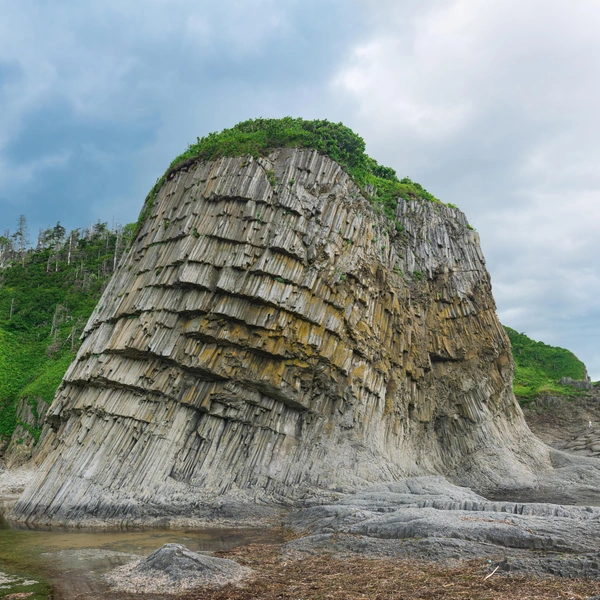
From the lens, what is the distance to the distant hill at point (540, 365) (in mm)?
66750

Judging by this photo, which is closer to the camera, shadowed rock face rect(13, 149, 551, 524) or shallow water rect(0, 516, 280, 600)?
shallow water rect(0, 516, 280, 600)

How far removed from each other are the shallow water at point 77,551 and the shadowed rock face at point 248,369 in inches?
114

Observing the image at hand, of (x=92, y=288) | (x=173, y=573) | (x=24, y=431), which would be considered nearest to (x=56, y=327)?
(x=92, y=288)

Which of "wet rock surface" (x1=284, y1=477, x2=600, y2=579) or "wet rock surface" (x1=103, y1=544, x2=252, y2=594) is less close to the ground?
"wet rock surface" (x1=284, y1=477, x2=600, y2=579)

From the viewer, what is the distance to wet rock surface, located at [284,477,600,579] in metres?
10.4

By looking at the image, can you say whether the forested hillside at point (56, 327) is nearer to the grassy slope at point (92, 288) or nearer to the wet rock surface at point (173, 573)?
the grassy slope at point (92, 288)

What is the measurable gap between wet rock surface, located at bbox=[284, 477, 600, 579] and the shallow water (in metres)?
3.16

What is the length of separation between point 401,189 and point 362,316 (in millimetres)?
16282

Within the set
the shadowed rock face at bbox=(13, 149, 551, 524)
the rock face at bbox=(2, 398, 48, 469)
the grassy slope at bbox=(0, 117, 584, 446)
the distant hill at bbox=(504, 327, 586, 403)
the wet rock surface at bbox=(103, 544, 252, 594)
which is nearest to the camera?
the wet rock surface at bbox=(103, 544, 252, 594)

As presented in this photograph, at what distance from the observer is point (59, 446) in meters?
25.0

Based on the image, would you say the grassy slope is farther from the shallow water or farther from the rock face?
the shallow water

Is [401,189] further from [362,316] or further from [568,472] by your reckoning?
[568,472]

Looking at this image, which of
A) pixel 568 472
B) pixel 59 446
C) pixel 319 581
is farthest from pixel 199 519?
pixel 568 472

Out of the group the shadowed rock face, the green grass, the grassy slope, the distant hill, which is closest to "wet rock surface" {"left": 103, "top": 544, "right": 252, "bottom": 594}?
the shadowed rock face
